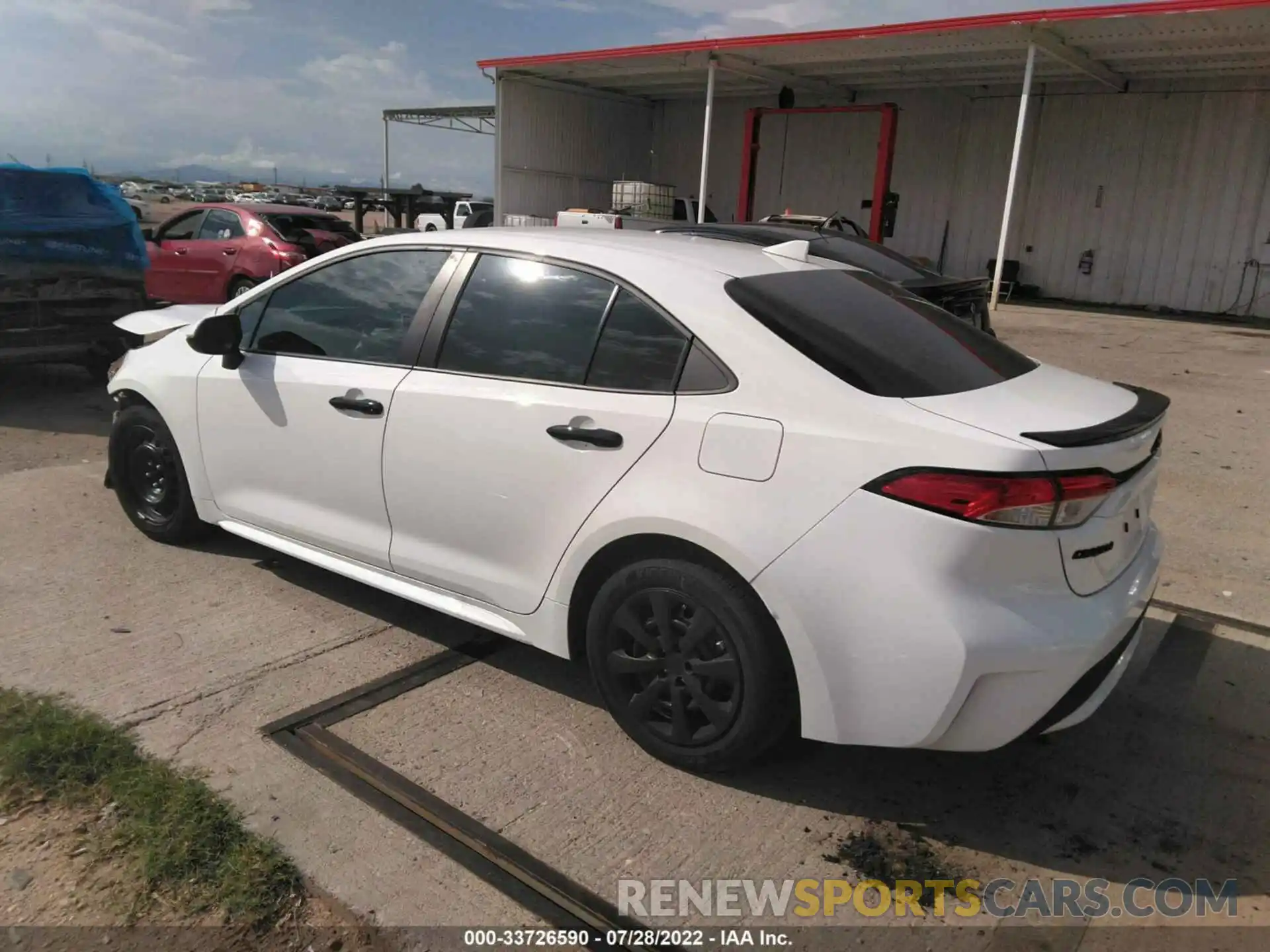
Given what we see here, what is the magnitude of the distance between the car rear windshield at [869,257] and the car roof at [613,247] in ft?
12.2

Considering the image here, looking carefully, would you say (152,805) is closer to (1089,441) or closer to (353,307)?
(353,307)

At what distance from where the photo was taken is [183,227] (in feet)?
Result: 42.7

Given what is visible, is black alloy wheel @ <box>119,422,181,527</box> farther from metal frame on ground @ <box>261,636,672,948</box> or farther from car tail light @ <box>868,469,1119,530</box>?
car tail light @ <box>868,469,1119,530</box>

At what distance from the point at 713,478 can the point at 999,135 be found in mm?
21164

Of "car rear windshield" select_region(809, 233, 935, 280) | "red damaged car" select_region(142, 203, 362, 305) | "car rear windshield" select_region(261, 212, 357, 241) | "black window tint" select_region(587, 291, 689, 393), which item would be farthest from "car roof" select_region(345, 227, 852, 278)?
"car rear windshield" select_region(261, 212, 357, 241)

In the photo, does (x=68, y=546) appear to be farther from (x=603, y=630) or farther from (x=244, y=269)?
(x=244, y=269)

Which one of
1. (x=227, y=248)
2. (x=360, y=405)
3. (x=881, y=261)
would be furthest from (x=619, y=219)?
(x=360, y=405)

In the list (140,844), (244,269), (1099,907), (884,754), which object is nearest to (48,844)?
(140,844)

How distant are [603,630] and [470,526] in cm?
63

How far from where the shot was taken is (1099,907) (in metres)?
2.54

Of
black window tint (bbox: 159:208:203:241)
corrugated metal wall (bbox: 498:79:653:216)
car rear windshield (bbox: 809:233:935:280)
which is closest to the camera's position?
car rear windshield (bbox: 809:233:935:280)

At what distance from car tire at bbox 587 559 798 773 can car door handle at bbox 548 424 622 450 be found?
1.23 ft

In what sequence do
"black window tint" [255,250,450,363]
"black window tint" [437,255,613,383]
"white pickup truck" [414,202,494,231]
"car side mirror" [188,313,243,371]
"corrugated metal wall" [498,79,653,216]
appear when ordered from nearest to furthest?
1. "black window tint" [437,255,613,383]
2. "black window tint" [255,250,450,363]
3. "car side mirror" [188,313,243,371]
4. "corrugated metal wall" [498,79,653,216]
5. "white pickup truck" [414,202,494,231]

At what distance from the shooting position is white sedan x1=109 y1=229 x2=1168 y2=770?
2520 mm
